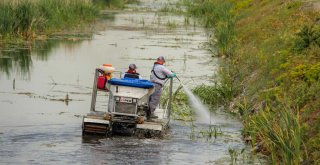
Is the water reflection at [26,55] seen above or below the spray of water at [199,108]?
above

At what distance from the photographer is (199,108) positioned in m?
20.8

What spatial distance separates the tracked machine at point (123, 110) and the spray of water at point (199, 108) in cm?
305

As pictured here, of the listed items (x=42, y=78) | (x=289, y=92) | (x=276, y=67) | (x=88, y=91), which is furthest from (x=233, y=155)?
(x=42, y=78)

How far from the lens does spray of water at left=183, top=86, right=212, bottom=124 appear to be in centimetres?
1930

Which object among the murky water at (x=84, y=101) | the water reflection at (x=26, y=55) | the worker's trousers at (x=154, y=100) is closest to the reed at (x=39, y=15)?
the water reflection at (x=26, y=55)

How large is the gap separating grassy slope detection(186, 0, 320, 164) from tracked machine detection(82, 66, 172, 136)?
2.21 metres

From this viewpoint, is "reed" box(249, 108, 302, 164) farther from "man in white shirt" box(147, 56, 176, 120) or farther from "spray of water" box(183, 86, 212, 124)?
"spray of water" box(183, 86, 212, 124)

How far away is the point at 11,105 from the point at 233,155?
24.5 feet

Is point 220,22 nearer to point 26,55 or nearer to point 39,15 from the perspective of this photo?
point 39,15

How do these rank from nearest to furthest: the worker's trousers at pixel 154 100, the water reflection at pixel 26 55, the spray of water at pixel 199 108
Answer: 1. the worker's trousers at pixel 154 100
2. the spray of water at pixel 199 108
3. the water reflection at pixel 26 55

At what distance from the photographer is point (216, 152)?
15492 millimetres

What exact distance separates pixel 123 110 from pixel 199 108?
18.0 feet

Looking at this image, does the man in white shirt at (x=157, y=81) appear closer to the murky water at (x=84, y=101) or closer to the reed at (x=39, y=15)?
the murky water at (x=84, y=101)

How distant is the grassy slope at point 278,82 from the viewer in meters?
13.3
